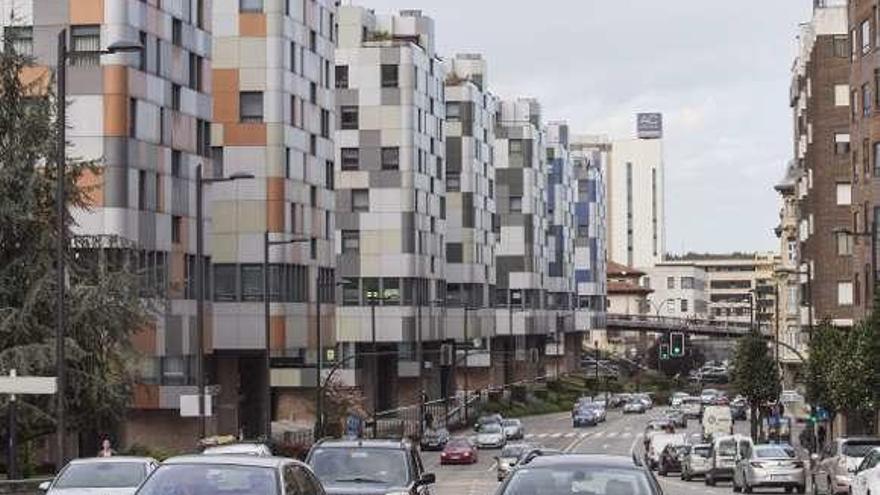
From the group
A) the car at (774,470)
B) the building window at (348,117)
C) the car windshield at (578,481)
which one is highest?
the building window at (348,117)

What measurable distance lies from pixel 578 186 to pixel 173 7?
5041 inches

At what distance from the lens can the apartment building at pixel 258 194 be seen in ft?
273

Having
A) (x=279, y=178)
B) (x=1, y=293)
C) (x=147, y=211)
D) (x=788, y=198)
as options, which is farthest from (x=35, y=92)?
(x=788, y=198)

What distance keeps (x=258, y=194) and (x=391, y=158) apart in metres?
31.0

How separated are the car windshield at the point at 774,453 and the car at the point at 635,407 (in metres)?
100

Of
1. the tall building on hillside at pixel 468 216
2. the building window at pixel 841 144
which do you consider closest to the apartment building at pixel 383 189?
the tall building on hillside at pixel 468 216

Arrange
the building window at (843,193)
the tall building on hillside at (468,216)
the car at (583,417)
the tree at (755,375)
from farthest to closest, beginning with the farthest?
the tall building on hillside at (468,216)
the car at (583,417)
the tree at (755,375)
the building window at (843,193)

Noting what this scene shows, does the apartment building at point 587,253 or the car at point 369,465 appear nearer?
the car at point 369,465

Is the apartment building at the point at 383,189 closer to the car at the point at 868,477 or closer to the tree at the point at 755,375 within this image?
the tree at the point at 755,375

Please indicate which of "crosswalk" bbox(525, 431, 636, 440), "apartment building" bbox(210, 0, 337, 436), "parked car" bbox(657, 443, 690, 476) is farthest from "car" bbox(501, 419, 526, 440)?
"parked car" bbox(657, 443, 690, 476)

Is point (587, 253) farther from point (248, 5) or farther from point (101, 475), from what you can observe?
point (101, 475)

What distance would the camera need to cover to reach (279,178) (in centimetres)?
8631

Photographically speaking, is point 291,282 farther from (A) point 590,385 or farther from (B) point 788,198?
(A) point 590,385

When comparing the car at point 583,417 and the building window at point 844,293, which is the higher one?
the building window at point 844,293
